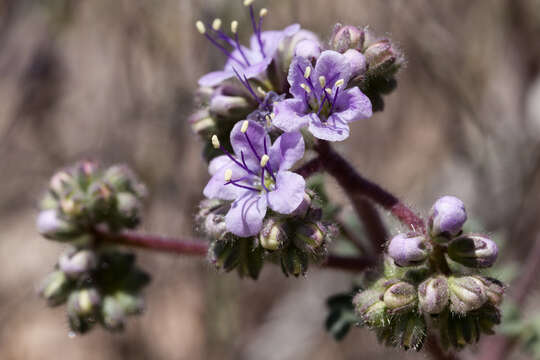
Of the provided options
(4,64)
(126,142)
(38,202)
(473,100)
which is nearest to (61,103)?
(4,64)

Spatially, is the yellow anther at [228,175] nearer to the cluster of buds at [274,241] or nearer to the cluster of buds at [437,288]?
the cluster of buds at [274,241]

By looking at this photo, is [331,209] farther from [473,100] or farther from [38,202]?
[473,100]

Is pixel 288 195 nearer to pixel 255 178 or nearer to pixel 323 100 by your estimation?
pixel 255 178

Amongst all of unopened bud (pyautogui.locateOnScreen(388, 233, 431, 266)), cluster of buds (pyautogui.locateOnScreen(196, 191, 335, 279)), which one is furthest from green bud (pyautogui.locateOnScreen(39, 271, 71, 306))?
unopened bud (pyautogui.locateOnScreen(388, 233, 431, 266))

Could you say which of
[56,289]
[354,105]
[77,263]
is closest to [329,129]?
[354,105]

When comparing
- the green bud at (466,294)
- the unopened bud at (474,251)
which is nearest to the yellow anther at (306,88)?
the unopened bud at (474,251)

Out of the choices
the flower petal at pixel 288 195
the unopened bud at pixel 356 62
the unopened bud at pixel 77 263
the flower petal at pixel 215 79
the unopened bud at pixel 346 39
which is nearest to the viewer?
the flower petal at pixel 288 195

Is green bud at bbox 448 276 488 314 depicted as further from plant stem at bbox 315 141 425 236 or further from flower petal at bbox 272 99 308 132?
flower petal at bbox 272 99 308 132
